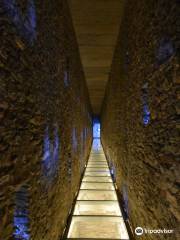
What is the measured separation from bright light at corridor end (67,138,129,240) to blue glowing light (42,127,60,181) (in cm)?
134

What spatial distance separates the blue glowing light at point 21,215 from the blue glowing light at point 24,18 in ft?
4.09

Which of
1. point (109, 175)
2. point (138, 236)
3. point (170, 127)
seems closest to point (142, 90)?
point (170, 127)

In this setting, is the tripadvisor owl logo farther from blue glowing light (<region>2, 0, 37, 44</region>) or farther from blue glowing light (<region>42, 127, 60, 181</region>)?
blue glowing light (<region>2, 0, 37, 44</region>)

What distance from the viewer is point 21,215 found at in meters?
1.31

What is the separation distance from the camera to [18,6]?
1.26 meters

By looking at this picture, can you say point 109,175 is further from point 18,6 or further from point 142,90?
point 18,6

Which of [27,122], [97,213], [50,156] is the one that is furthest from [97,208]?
[27,122]

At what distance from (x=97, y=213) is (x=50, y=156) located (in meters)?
2.06

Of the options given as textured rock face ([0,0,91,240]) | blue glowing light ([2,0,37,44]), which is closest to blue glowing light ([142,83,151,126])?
textured rock face ([0,0,91,240])

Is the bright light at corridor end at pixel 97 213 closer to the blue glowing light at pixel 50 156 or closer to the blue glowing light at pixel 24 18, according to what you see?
the blue glowing light at pixel 50 156

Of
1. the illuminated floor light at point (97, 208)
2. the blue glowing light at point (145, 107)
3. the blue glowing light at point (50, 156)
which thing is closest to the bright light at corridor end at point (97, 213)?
the illuminated floor light at point (97, 208)

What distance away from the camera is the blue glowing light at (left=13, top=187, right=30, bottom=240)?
1.27 m

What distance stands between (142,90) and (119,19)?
2.27 m

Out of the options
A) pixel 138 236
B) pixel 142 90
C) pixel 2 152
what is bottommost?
pixel 138 236
